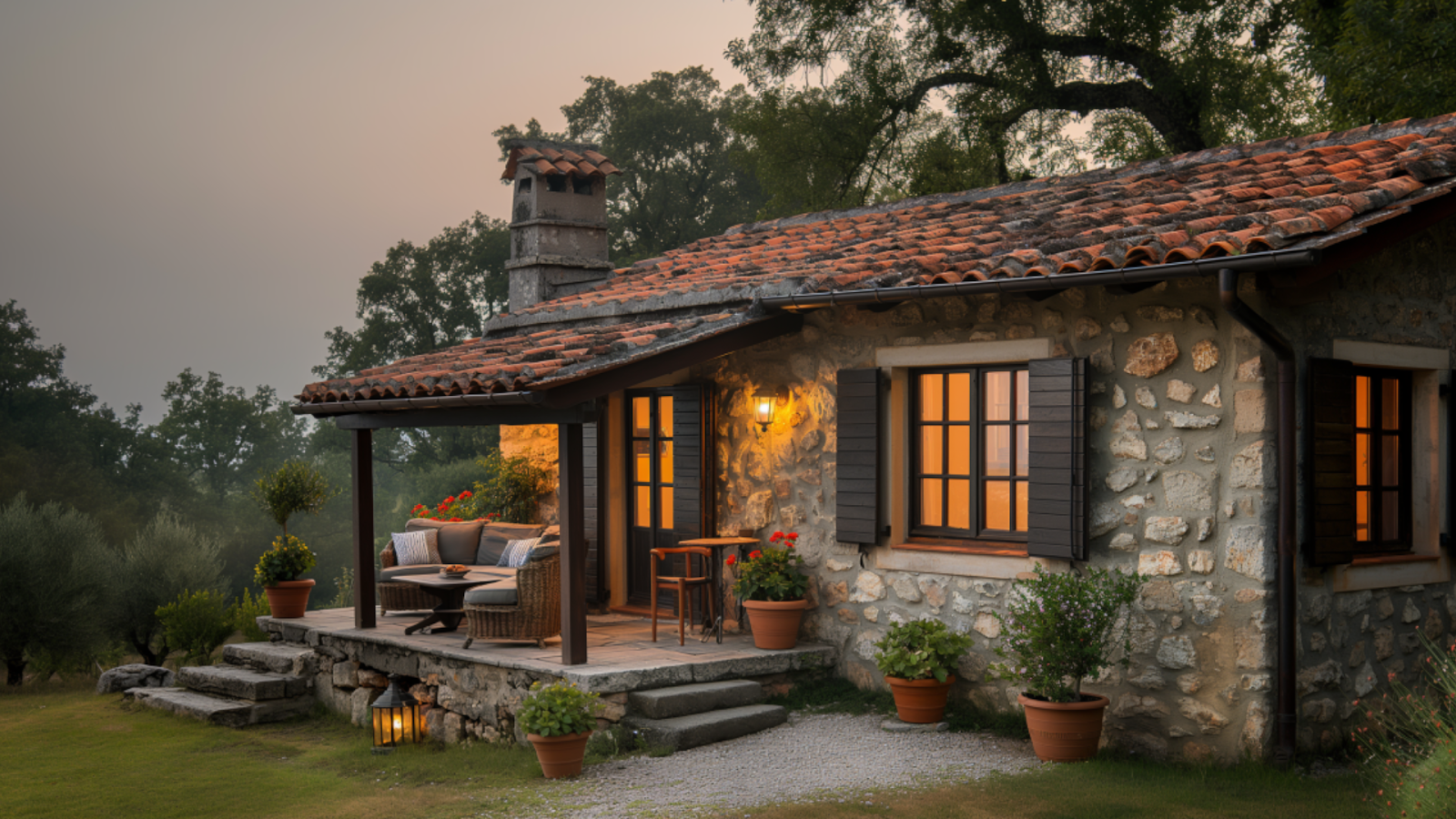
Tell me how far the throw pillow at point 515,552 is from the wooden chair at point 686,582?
1627 millimetres

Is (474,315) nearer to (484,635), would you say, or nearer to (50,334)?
(50,334)

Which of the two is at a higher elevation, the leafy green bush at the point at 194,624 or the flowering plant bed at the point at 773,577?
the flowering plant bed at the point at 773,577

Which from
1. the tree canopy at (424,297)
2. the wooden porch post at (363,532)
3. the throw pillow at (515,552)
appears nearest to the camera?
the wooden porch post at (363,532)

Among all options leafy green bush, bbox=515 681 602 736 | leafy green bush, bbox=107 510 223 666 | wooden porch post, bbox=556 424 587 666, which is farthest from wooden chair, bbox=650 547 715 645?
leafy green bush, bbox=107 510 223 666

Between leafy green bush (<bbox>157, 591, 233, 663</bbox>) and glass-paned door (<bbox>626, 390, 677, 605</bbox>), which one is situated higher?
glass-paned door (<bbox>626, 390, 677, 605</bbox>)

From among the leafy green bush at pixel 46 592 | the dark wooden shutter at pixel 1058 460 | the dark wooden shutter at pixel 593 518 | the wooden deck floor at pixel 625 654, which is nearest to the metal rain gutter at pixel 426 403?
the wooden deck floor at pixel 625 654

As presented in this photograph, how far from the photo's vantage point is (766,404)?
24.8ft

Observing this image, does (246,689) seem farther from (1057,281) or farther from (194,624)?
(1057,281)

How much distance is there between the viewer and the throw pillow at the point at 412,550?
9758 millimetres

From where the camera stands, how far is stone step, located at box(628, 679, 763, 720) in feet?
20.4

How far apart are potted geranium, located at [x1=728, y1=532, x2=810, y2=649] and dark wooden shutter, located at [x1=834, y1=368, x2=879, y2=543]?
0.42 meters

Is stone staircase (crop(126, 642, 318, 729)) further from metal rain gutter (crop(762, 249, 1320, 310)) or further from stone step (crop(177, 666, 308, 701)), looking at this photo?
metal rain gutter (crop(762, 249, 1320, 310))

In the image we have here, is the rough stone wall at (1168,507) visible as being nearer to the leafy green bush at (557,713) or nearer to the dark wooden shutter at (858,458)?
the dark wooden shutter at (858,458)

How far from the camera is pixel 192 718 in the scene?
8.15 meters
